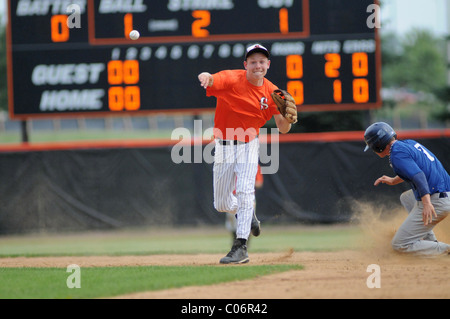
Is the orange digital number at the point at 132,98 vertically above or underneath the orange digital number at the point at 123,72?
underneath

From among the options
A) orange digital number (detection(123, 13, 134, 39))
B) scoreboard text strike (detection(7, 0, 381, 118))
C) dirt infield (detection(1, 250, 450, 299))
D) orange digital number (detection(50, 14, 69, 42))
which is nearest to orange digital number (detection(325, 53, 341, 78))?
scoreboard text strike (detection(7, 0, 381, 118))

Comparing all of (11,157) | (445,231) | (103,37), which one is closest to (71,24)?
(103,37)

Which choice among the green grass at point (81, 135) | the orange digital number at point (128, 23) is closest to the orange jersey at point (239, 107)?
the orange digital number at point (128, 23)

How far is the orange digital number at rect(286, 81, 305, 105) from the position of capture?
10.9 meters

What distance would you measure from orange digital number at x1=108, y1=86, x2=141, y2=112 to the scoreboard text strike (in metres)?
0.02

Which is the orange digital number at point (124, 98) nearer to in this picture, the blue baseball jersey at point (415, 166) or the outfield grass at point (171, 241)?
the outfield grass at point (171, 241)

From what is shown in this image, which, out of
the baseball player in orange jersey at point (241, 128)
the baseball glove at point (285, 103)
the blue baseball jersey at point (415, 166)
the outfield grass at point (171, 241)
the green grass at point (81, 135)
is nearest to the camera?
the blue baseball jersey at point (415, 166)

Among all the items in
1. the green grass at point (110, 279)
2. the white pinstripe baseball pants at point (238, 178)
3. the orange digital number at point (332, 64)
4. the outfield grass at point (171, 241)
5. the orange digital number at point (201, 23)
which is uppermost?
the orange digital number at point (201, 23)

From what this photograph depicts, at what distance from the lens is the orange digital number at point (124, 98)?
36.3 ft

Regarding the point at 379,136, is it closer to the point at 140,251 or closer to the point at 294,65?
the point at 140,251

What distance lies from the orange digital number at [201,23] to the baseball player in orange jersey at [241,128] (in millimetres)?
5023

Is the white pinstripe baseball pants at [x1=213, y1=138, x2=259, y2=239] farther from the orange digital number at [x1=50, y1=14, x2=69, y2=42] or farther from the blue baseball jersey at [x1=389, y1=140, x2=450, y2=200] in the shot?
the orange digital number at [x1=50, y1=14, x2=69, y2=42]

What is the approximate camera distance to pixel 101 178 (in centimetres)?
1176
